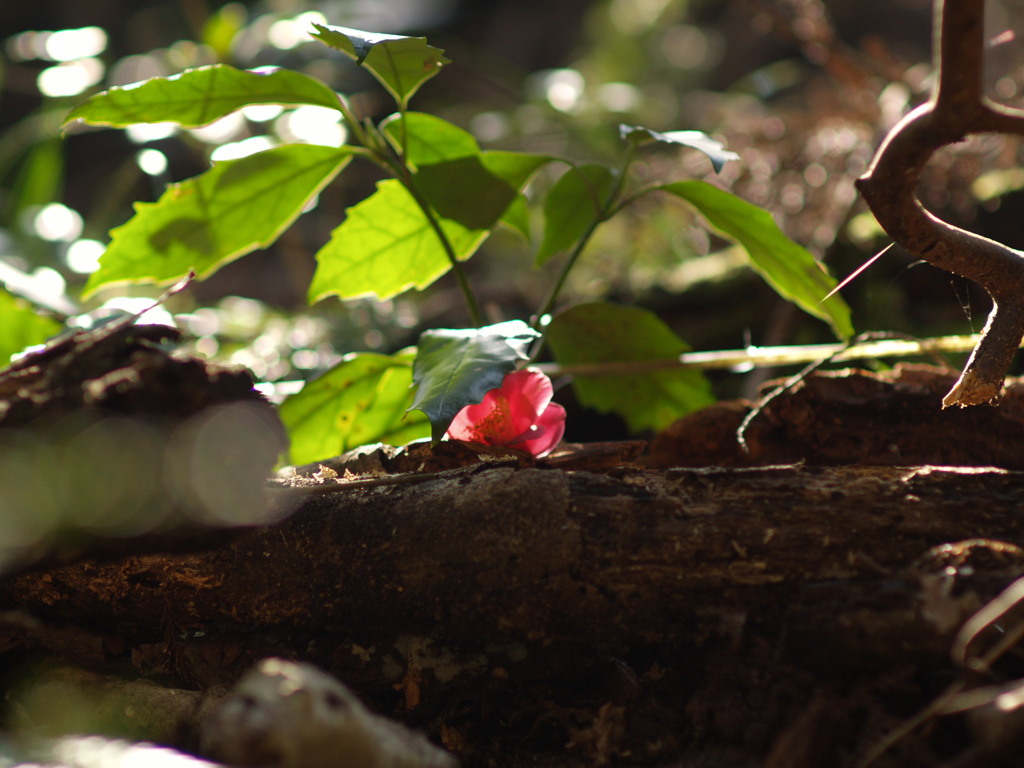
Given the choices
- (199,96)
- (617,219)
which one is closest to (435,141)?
(199,96)

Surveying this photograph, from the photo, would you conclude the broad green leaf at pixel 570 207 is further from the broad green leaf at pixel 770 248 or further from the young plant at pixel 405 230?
the broad green leaf at pixel 770 248

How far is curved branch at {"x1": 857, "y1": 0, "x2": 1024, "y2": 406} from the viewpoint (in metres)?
0.68

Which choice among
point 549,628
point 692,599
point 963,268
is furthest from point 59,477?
point 963,268

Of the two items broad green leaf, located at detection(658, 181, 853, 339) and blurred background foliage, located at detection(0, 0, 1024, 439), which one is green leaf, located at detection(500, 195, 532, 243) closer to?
broad green leaf, located at detection(658, 181, 853, 339)

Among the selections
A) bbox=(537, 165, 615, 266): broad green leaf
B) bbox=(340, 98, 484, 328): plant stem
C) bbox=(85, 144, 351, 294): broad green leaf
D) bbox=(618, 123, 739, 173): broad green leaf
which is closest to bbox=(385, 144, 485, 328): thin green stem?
bbox=(340, 98, 484, 328): plant stem

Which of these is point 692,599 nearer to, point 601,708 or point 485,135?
point 601,708

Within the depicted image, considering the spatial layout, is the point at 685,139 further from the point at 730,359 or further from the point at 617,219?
the point at 617,219

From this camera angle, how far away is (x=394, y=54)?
1.08m

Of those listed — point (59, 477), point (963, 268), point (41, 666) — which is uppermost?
point (963, 268)

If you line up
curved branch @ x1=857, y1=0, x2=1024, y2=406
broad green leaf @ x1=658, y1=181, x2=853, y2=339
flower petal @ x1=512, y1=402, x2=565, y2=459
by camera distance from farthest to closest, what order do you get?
broad green leaf @ x1=658, y1=181, x2=853, y2=339 < flower petal @ x1=512, y1=402, x2=565, y2=459 < curved branch @ x1=857, y1=0, x2=1024, y2=406

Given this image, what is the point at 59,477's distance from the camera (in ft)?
2.35

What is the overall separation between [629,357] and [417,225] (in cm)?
48

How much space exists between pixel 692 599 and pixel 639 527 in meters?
0.10

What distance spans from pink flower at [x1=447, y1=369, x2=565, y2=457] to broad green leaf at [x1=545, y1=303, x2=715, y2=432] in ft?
0.98
